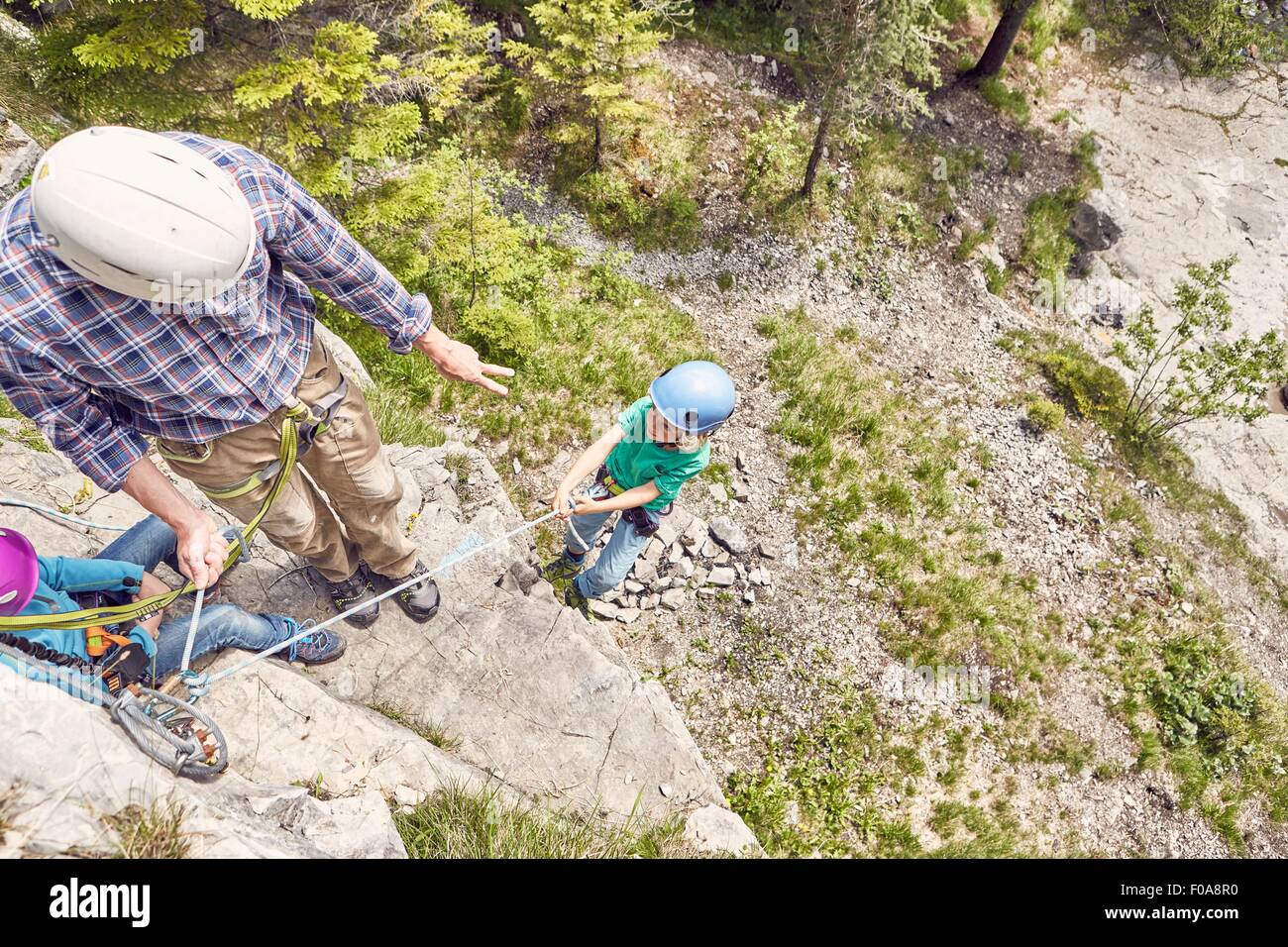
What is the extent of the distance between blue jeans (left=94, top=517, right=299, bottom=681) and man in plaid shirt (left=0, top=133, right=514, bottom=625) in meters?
0.54

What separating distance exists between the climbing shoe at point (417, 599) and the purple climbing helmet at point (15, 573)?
6.92 feet

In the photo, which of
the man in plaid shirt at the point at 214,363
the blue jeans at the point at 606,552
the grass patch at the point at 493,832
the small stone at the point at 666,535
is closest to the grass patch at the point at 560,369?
the small stone at the point at 666,535

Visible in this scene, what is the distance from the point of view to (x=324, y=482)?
4.08m

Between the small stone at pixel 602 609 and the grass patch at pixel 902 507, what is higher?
the grass patch at pixel 902 507

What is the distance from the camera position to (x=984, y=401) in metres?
11.0

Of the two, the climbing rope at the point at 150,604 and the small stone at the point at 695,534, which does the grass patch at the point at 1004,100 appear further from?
the climbing rope at the point at 150,604

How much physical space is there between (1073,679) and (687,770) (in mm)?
5923

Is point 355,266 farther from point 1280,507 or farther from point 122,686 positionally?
point 1280,507

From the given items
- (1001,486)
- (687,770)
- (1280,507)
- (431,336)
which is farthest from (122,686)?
(1280,507)

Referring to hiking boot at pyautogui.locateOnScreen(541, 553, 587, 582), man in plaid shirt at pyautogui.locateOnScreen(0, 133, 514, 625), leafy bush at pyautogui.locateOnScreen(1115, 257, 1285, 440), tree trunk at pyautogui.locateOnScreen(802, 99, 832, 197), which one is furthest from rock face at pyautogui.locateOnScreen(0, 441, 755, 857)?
leafy bush at pyautogui.locateOnScreen(1115, 257, 1285, 440)

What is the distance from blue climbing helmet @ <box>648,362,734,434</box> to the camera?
13.9 feet

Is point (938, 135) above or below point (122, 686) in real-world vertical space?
above

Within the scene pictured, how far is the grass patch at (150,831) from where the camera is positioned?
7.93ft

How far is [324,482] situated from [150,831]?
2078mm
